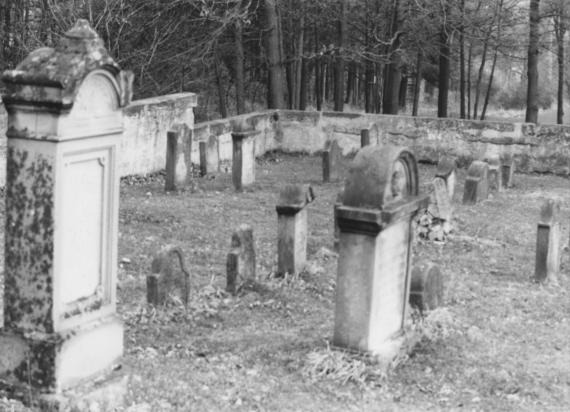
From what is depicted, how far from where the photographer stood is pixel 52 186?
6090mm

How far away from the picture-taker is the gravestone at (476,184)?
1667cm

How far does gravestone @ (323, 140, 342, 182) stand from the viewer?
1847cm

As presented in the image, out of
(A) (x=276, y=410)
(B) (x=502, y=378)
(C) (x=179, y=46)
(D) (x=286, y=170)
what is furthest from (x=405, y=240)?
(C) (x=179, y=46)

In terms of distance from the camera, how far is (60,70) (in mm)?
6055

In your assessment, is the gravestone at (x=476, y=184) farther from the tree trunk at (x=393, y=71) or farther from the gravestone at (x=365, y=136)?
the tree trunk at (x=393, y=71)

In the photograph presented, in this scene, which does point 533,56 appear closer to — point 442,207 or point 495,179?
point 495,179

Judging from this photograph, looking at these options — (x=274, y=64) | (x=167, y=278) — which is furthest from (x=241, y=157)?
(x=274, y=64)

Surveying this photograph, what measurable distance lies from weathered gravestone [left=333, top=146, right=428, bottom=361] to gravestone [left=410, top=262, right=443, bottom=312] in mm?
1226

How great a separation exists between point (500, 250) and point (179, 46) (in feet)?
47.6

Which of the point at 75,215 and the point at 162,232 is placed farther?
the point at 162,232

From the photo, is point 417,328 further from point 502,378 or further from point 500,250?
point 500,250

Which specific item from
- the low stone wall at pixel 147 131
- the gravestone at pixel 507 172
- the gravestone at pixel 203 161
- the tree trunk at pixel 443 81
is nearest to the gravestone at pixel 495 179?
the gravestone at pixel 507 172

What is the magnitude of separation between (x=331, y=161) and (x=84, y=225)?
486 inches

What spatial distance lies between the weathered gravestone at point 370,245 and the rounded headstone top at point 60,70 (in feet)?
7.38
